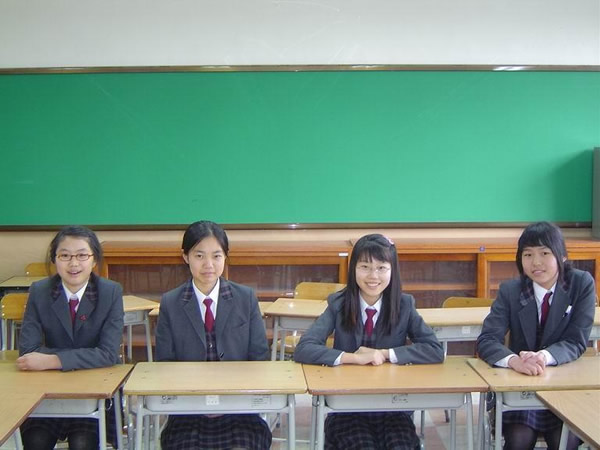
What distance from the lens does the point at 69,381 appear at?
2.23m

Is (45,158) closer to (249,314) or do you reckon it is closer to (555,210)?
(249,314)

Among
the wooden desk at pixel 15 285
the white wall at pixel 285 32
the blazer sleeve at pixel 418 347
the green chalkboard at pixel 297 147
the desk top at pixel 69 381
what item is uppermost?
the white wall at pixel 285 32

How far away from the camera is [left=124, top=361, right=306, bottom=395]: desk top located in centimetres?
209

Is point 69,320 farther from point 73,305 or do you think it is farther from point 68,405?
point 68,405

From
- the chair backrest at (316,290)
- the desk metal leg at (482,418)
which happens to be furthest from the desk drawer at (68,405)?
the chair backrest at (316,290)

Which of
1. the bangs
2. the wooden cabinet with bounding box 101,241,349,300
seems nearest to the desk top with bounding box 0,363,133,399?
the bangs

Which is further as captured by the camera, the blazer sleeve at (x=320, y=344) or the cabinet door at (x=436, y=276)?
the cabinet door at (x=436, y=276)

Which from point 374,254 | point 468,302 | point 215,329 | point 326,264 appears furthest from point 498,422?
point 326,264

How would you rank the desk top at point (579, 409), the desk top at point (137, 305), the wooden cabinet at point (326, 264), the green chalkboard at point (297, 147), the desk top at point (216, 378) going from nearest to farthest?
the desk top at point (579, 409), the desk top at point (216, 378), the desk top at point (137, 305), the wooden cabinet at point (326, 264), the green chalkboard at point (297, 147)

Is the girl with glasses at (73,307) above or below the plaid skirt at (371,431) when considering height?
above

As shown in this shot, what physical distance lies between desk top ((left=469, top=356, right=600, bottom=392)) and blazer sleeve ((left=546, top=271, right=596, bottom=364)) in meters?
0.09

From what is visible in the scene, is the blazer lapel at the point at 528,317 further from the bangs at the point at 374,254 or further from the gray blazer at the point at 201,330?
the gray blazer at the point at 201,330

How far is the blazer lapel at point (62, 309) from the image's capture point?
8.45ft

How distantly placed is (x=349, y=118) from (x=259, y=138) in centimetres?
67
